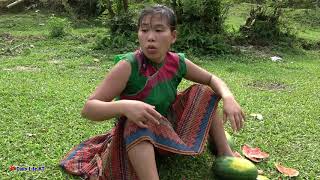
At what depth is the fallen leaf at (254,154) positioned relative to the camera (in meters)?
3.57

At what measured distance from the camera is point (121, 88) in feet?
9.61

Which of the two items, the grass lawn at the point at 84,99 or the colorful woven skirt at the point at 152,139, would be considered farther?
the grass lawn at the point at 84,99

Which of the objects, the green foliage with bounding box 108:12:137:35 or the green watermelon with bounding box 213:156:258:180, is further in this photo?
the green foliage with bounding box 108:12:137:35

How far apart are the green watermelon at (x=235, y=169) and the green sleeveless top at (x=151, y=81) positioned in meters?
0.53

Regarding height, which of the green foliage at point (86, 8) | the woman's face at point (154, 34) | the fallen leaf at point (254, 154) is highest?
the woman's face at point (154, 34)

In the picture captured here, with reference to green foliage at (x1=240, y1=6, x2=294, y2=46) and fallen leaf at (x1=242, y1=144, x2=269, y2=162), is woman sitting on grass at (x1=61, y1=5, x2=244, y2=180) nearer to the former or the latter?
fallen leaf at (x1=242, y1=144, x2=269, y2=162)

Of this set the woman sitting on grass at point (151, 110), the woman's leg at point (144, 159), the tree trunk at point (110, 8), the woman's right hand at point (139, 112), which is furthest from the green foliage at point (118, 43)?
the woman's right hand at point (139, 112)

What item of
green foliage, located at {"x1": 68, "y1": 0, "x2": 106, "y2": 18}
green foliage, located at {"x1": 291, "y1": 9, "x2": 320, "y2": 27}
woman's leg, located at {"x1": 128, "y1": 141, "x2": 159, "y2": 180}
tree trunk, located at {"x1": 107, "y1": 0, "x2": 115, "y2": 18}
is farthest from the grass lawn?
green foliage, located at {"x1": 291, "y1": 9, "x2": 320, "y2": 27}

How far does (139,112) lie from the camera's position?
98.9 inches

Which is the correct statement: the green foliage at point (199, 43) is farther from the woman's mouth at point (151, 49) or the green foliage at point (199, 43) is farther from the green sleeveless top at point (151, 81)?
the woman's mouth at point (151, 49)

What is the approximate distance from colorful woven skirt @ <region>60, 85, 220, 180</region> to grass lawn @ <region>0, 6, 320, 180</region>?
0.21 m

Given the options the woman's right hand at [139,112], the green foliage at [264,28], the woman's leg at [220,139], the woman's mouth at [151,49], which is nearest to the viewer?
the woman's right hand at [139,112]

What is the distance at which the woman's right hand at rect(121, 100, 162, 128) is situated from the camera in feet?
8.22

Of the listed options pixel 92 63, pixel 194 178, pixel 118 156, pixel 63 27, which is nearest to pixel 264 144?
pixel 194 178
